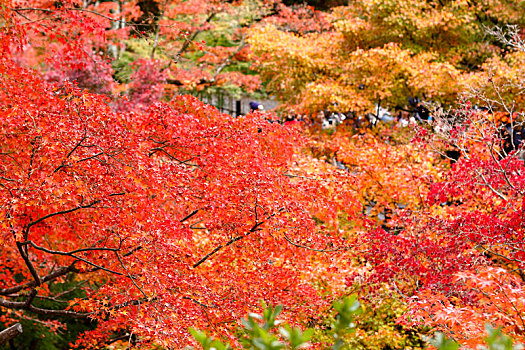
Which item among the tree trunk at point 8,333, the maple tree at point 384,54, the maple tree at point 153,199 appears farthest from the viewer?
the maple tree at point 384,54

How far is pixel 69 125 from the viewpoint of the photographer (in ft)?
16.1

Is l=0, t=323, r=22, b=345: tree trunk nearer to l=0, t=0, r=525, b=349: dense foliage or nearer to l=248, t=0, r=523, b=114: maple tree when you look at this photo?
l=0, t=0, r=525, b=349: dense foliage

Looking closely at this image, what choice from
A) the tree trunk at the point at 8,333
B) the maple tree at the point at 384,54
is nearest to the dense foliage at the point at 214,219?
the tree trunk at the point at 8,333

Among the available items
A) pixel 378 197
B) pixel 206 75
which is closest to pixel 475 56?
pixel 378 197

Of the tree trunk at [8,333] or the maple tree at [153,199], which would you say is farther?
the tree trunk at [8,333]

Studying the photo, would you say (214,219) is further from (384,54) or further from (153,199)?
(384,54)

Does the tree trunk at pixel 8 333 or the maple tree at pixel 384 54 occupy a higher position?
the maple tree at pixel 384 54

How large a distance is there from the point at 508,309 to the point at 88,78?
1469 centimetres

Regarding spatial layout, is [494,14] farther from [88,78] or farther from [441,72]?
[88,78]

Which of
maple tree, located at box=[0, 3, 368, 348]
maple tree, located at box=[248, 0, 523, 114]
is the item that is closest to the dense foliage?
maple tree, located at box=[0, 3, 368, 348]

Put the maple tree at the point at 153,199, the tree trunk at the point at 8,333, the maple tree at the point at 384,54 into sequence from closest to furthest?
the maple tree at the point at 153,199, the tree trunk at the point at 8,333, the maple tree at the point at 384,54

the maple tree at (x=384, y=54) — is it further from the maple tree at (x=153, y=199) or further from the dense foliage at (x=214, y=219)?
the maple tree at (x=153, y=199)

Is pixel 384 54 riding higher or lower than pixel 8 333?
higher

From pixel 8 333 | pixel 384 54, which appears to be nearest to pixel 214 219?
pixel 8 333
